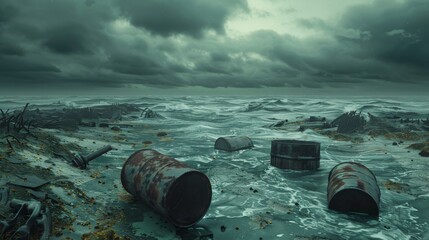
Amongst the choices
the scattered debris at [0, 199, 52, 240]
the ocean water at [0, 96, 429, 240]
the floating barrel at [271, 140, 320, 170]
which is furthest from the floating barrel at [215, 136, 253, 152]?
the scattered debris at [0, 199, 52, 240]

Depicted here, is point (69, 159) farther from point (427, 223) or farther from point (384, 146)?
point (384, 146)

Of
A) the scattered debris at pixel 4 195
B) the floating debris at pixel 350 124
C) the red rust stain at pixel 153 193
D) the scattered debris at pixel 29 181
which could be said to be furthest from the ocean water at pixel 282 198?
the floating debris at pixel 350 124

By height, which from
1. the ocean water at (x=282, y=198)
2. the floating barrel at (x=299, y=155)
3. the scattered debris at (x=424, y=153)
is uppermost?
the floating barrel at (x=299, y=155)

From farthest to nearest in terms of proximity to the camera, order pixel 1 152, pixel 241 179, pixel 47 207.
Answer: pixel 241 179 < pixel 1 152 < pixel 47 207

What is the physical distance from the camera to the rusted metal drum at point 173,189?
7238 mm

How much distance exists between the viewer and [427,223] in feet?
28.1

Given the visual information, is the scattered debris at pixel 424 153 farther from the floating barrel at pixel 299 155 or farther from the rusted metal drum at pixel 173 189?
the rusted metal drum at pixel 173 189

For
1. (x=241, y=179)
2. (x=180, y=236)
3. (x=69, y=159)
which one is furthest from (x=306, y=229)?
(x=69, y=159)

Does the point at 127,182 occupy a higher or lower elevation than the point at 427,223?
higher

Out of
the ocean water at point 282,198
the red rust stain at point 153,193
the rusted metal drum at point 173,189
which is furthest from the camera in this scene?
the ocean water at point 282,198

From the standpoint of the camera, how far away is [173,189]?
23.7ft

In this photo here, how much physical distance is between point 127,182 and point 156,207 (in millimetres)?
1622

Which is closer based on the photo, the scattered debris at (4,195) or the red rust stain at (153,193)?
the scattered debris at (4,195)

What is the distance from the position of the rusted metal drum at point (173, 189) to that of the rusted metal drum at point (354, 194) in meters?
3.88
